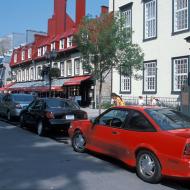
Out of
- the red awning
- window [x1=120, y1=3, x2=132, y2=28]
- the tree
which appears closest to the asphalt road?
the tree

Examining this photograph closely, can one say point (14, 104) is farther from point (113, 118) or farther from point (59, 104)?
point (113, 118)

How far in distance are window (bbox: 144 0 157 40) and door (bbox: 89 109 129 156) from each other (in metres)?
16.9

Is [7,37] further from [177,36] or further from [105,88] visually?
[177,36]

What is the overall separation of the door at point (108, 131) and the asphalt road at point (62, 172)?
407mm

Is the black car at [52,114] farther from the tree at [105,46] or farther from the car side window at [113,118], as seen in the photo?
the car side window at [113,118]

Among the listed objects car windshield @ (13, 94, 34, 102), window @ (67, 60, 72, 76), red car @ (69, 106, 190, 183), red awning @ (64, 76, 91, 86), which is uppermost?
window @ (67, 60, 72, 76)

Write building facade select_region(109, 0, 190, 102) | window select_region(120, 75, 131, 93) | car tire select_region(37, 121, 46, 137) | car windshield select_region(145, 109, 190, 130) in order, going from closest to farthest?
car windshield select_region(145, 109, 190, 130) < car tire select_region(37, 121, 46, 137) < building facade select_region(109, 0, 190, 102) < window select_region(120, 75, 131, 93)

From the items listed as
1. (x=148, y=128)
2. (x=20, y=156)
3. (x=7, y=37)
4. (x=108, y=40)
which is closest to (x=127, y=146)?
(x=148, y=128)

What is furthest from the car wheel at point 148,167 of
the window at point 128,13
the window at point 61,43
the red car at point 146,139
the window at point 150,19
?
the window at point 61,43

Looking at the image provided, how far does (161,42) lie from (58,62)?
18.3 m

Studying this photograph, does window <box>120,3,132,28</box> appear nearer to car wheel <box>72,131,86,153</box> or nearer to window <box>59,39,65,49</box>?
window <box>59,39,65,49</box>

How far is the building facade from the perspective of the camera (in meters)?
23.3

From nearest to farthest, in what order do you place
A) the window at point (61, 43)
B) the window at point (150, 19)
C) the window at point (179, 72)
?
the window at point (179, 72) → the window at point (150, 19) → the window at point (61, 43)

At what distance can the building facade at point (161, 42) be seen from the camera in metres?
23.3
